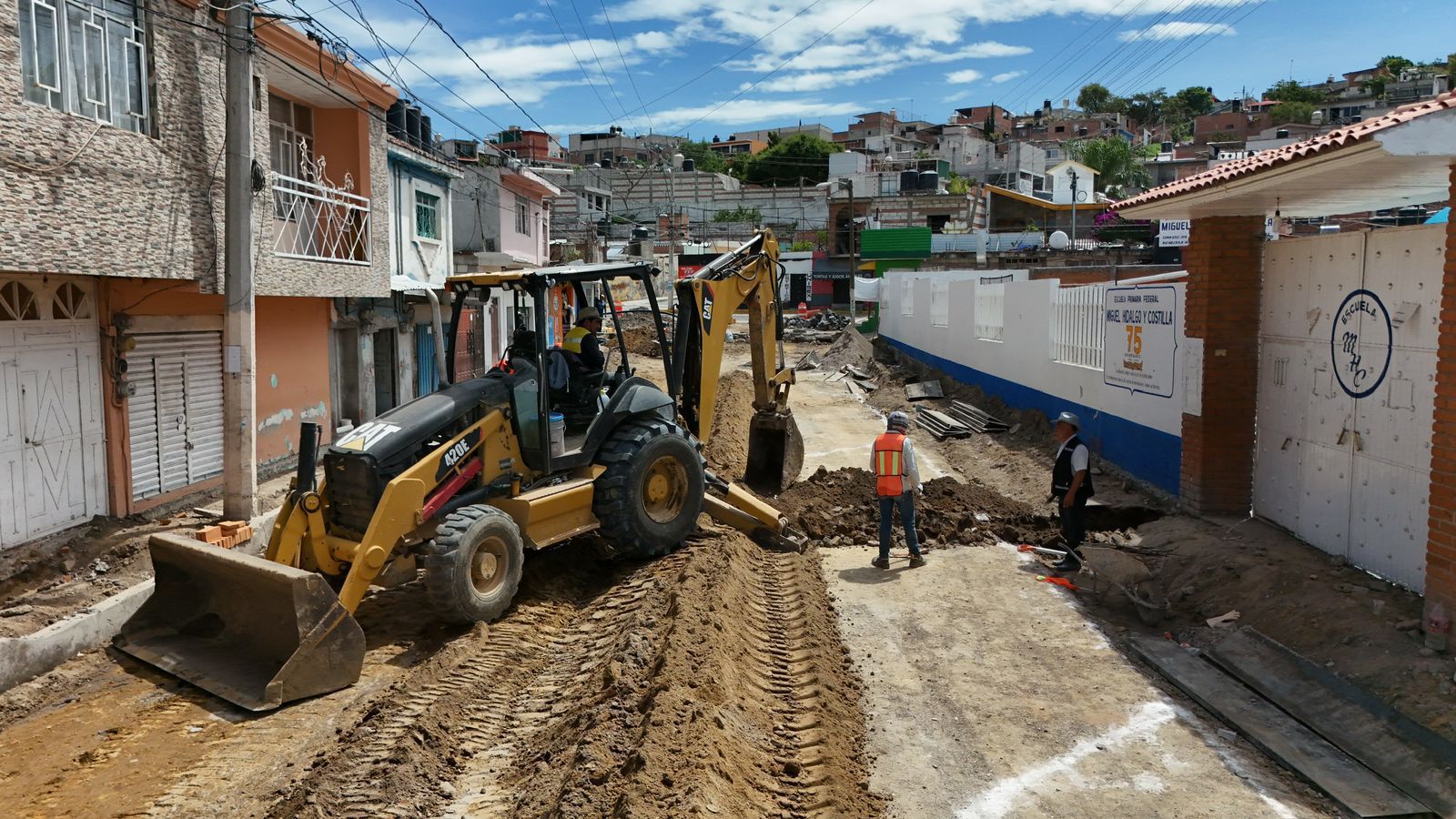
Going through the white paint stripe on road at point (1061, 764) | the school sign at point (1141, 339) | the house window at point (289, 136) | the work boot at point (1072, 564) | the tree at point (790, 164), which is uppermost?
the tree at point (790, 164)

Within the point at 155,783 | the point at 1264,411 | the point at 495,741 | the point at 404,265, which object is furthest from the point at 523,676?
the point at 404,265

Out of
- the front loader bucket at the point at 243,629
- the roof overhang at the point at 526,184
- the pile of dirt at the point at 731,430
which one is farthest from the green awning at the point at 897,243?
the front loader bucket at the point at 243,629

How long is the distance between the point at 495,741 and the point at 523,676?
94 cm

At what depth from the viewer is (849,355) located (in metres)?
29.4

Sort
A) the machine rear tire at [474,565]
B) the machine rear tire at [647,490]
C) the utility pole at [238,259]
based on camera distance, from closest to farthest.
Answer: the machine rear tire at [474,565], the machine rear tire at [647,490], the utility pole at [238,259]

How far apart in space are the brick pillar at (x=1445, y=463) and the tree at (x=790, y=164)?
251ft

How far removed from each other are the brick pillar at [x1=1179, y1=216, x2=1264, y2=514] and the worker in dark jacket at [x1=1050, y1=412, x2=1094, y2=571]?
4.55 ft

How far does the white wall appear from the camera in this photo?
1114 cm

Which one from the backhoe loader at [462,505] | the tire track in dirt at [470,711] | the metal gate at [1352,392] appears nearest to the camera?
the tire track in dirt at [470,711]

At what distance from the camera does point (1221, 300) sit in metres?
9.60

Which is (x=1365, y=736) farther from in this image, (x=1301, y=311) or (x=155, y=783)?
(x=155, y=783)

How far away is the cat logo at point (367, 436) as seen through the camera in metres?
7.33

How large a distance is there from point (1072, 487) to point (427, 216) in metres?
14.7

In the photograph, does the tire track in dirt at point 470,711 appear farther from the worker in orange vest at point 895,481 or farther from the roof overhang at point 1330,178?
the roof overhang at point 1330,178
